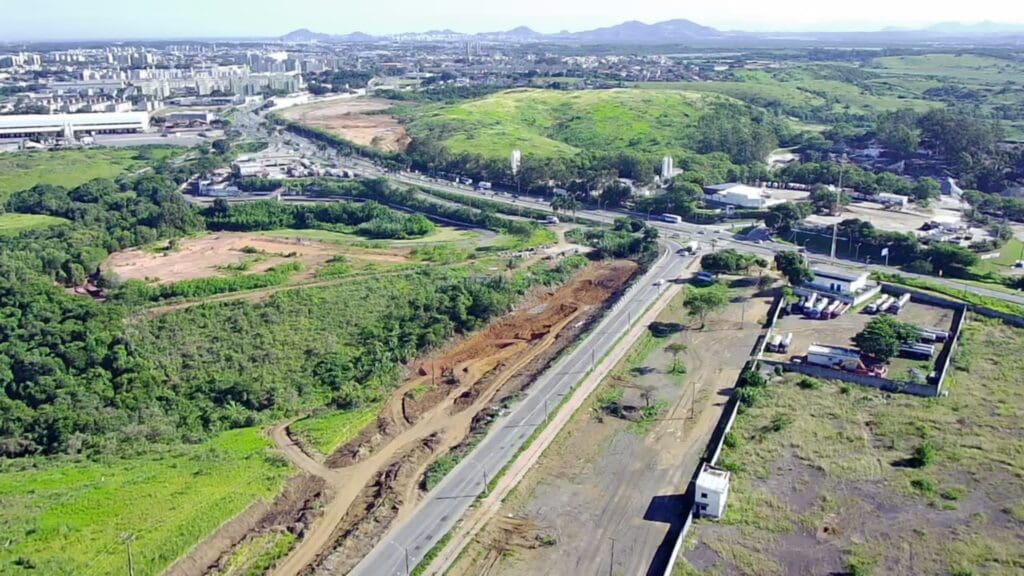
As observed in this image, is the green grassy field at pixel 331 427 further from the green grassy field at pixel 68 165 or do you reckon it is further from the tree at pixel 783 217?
the green grassy field at pixel 68 165

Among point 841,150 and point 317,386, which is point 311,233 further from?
point 841,150

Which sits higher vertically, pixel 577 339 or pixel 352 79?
pixel 352 79

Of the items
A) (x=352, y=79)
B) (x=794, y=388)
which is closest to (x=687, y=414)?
(x=794, y=388)

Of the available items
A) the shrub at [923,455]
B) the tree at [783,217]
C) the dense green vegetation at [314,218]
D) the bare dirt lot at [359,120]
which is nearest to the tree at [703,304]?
the shrub at [923,455]

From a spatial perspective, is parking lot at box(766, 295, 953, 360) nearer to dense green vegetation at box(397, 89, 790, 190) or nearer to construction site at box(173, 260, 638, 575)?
construction site at box(173, 260, 638, 575)

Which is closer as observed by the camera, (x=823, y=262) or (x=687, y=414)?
(x=687, y=414)

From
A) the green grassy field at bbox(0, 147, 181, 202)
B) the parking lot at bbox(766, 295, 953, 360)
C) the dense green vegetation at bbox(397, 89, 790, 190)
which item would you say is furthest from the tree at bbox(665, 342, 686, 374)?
the green grassy field at bbox(0, 147, 181, 202)
